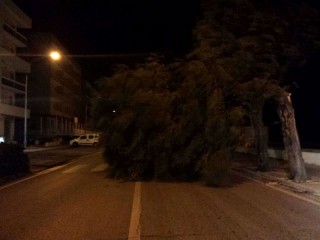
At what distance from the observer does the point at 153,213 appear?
11.6 m

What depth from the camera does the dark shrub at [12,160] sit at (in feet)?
68.5

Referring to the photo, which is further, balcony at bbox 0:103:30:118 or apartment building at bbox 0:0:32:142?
apartment building at bbox 0:0:32:142

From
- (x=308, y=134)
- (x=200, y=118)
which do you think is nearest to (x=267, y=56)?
(x=200, y=118)

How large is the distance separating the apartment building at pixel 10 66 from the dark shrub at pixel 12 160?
36.1 m

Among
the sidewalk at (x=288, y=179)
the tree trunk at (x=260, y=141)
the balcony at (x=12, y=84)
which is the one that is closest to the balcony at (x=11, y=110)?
the balcony at (x=12, y=84)

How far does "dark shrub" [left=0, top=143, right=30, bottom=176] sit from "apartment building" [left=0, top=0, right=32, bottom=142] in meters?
36.1

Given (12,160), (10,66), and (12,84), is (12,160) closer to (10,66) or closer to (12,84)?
(12,84)

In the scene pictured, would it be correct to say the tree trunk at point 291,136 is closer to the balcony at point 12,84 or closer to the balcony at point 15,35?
the balcony at point 12,84

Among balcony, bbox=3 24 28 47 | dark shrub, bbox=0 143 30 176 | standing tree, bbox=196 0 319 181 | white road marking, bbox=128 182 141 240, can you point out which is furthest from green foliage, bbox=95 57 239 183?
balcony, bbox=3 24 28 47

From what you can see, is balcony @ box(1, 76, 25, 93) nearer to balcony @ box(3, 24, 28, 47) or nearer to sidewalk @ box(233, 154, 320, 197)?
balcony @ box(3, 24, 28, 47)

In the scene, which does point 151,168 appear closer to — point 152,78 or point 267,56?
point 152,78

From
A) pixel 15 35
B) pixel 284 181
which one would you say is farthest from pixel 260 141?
pixel 15 35

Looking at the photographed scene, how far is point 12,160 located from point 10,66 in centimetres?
4528

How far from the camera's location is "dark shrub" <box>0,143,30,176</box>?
68.5ft
